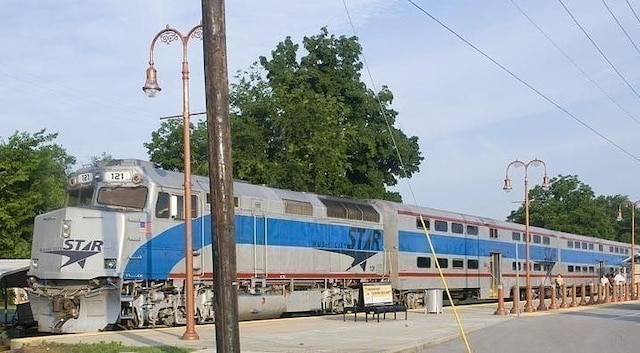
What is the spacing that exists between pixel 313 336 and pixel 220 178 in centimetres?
834

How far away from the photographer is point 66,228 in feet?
64.1

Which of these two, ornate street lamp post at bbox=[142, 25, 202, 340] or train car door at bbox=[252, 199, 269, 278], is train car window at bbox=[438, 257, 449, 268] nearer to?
train car door at bbox=[252, 199, 269, 278]

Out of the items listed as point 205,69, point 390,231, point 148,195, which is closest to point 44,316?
point 148,195

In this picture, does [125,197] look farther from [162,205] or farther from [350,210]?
[350,210]

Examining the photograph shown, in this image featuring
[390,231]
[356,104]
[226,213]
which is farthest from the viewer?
[356,104]

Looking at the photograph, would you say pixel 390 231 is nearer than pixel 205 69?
No

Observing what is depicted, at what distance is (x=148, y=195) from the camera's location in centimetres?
2064

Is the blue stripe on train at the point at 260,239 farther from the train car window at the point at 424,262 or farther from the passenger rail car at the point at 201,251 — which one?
the train car window at the point at 424,262

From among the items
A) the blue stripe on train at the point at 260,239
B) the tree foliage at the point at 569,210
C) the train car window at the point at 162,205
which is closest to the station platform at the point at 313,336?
the blue stripe on train at the point at 260,239

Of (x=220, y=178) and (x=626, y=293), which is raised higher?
(x=220, y=178)

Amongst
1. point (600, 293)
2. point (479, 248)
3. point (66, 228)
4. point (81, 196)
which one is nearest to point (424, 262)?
point (479, 248)

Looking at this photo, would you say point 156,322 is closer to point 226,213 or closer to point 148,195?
point 148,195

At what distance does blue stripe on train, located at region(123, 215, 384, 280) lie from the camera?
→ 20.3m

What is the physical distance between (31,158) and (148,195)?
814 inches
